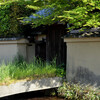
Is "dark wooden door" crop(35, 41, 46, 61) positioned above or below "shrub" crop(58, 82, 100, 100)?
above

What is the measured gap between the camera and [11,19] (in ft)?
23.8

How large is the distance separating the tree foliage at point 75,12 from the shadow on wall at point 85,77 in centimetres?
178

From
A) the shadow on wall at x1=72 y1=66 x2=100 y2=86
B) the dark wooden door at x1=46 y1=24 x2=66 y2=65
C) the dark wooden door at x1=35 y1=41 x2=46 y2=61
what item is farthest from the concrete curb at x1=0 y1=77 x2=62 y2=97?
the dark wooden door at x1=35 y1=41 x2=46 y2=61

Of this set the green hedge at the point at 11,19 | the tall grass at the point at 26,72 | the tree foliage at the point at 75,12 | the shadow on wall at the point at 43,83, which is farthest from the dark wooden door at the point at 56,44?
the tree foliage at the point at 75,12

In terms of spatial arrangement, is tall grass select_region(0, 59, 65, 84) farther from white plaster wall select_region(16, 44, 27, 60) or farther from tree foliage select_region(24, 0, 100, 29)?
tree foliage select_region(24, 0, 100, 29)

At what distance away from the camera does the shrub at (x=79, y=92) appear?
177 inches

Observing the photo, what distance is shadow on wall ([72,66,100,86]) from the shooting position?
4.73 m

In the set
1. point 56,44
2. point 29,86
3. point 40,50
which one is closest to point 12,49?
point 40,50

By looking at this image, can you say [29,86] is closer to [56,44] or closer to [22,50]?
[22,50]

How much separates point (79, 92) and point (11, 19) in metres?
5.29

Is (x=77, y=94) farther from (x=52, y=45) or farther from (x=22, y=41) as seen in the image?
(x=22, y=41)

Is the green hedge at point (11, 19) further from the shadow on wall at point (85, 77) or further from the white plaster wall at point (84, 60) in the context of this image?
the shadow on wall at point (85, 77)

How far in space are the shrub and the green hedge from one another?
3942 millimetres

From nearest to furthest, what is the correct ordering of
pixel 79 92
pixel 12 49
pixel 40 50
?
pixel 79 92 < pixel 12 49 < pixel 40 50
